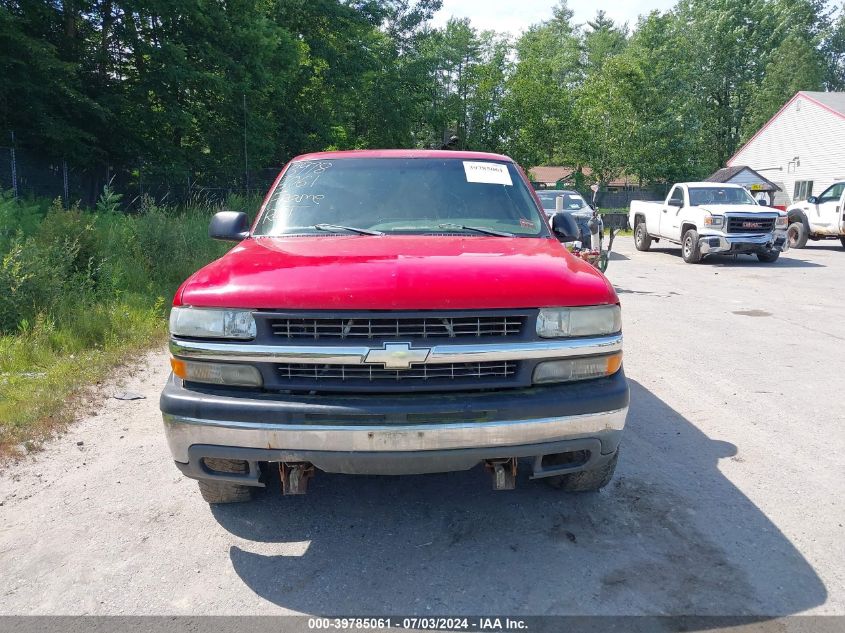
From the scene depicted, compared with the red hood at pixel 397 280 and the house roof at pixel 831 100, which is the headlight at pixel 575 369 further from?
the house roof at pixel 831 100

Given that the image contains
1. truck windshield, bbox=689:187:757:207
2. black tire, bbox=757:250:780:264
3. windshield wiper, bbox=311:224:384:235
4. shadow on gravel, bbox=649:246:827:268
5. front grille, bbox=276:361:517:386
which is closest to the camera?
front grille, bbox=276:361:517:386

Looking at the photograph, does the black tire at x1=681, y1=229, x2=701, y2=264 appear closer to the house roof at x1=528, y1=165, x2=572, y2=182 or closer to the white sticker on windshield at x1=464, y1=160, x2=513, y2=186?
the white sticker on windshield at x1=464, y1=160, x2=513, y2=186

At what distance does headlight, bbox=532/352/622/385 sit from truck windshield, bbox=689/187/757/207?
52.4 ft

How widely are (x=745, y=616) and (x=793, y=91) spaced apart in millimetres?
63119

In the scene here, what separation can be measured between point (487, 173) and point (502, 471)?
220 cm

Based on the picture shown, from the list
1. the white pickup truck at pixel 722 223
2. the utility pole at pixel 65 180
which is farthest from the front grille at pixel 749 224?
the utility pole at pixel 65 180

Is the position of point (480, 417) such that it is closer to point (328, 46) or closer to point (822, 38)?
point (328, 46)

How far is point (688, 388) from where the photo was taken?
5.84 meters

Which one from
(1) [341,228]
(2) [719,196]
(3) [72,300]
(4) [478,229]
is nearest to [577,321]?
(4) [478,229]

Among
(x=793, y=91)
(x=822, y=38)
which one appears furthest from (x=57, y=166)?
(x=822, y=38)

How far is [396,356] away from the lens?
2.81 meters

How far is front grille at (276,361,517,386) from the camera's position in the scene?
288 cm

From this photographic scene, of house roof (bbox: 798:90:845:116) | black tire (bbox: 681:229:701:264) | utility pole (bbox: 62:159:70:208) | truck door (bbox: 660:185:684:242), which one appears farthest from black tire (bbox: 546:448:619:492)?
house roof (bbox: 798:90:845:116)

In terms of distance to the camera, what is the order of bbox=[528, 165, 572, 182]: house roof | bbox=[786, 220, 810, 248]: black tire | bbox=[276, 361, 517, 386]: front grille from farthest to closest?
bbox=[528, 165, 572, 182]: house roof → bbox=[786, 220, 810, 248]: black tire → bbox=[276, 361, 517, 386]: front grille
